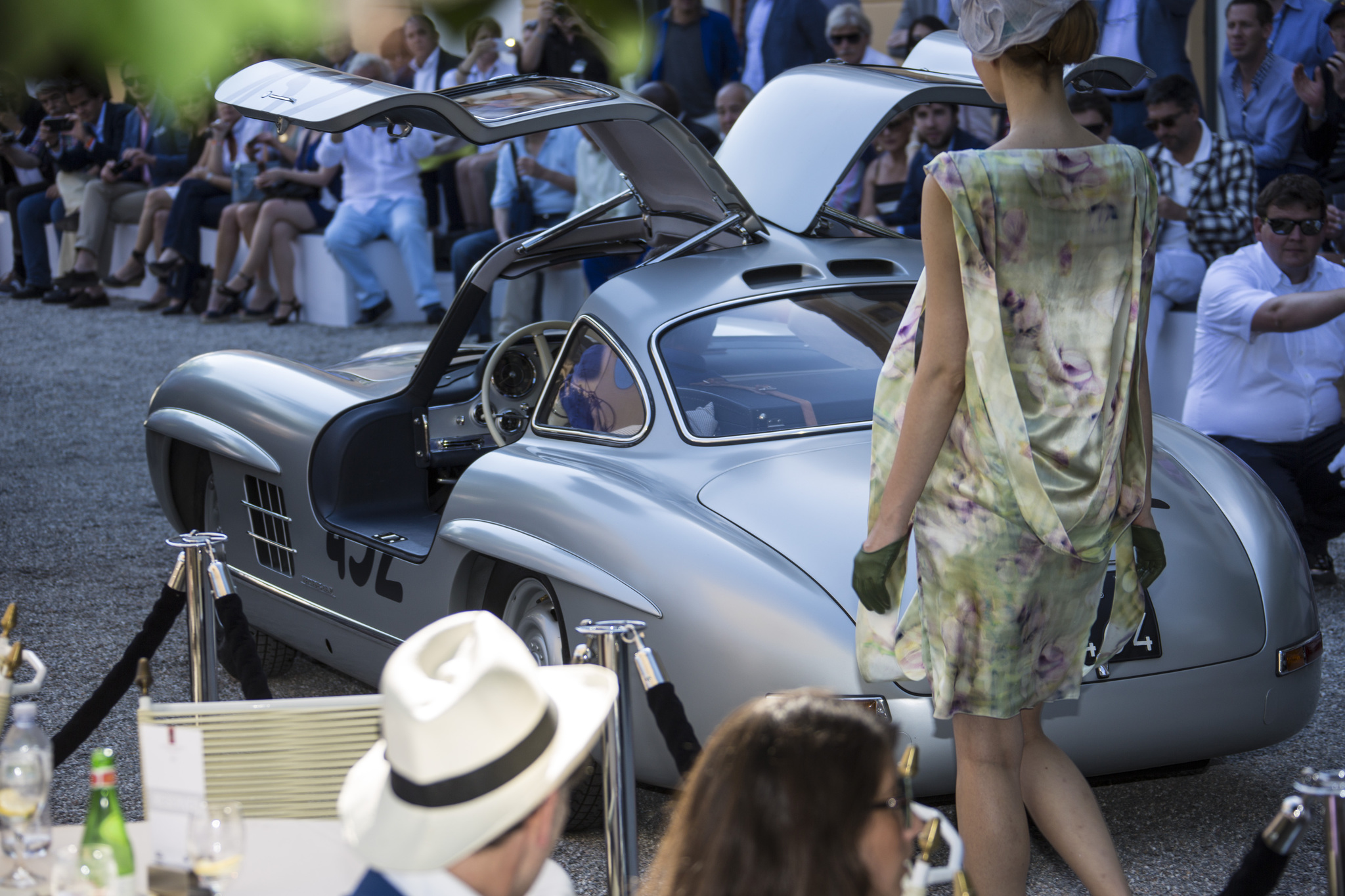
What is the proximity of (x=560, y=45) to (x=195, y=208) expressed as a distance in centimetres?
524

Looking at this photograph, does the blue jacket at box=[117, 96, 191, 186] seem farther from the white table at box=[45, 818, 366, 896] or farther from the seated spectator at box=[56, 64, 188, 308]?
the white table at box=[45, 818, 366, 896]

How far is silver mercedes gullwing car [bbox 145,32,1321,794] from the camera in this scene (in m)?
3.47

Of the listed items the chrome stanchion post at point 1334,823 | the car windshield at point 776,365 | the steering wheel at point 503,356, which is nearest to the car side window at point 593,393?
the car windshield at point 776,365

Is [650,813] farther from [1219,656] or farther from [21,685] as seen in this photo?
[21,685]

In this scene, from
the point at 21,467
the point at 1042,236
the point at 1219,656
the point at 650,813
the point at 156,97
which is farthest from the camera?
the point at 156,97

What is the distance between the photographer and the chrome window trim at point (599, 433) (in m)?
4.14

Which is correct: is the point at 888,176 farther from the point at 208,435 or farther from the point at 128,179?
the point at 128,179

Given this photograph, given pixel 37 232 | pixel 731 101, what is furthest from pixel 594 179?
pixel 37 232

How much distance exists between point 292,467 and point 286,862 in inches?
109

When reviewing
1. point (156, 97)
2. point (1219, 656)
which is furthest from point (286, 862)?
point (156, 97)

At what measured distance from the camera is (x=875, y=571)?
279 cm

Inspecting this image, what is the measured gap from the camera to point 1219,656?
11.6 ft

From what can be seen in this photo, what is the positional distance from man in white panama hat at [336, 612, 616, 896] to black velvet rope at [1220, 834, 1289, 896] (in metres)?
1.09

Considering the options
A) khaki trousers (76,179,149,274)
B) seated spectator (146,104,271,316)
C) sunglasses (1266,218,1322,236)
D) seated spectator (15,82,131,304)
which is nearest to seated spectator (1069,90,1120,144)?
sunglasses (1266,218,1322,236)
